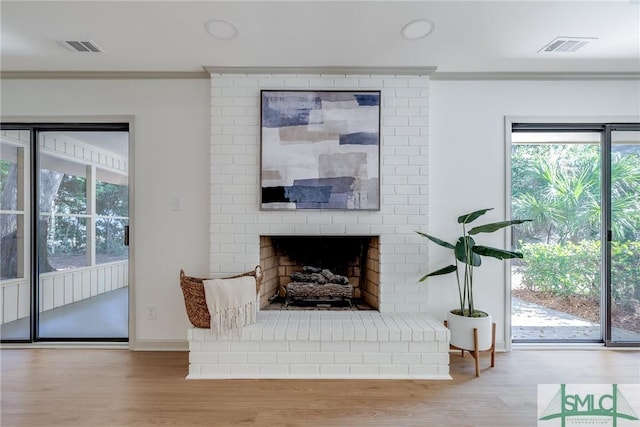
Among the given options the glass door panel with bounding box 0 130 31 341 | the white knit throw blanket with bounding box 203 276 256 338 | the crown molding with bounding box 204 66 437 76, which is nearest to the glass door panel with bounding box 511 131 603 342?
the crown molding with bounding box 204 66 437 76

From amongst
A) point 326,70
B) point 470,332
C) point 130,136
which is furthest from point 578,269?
point 130,136

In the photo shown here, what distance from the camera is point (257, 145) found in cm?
254

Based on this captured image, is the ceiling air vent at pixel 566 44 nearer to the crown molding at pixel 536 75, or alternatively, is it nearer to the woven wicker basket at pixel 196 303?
the crown molding at pixel 536 75

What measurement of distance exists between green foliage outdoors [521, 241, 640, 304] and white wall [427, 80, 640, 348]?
415 mm

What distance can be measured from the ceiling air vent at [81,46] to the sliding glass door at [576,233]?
3317 mm

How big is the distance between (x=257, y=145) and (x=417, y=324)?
1811 millimetres

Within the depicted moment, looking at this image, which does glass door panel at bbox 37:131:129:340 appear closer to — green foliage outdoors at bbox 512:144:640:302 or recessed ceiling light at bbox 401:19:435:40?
recessed ceiling light at bbox 401:19:435:40

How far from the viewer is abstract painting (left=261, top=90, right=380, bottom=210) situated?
2.53 meters

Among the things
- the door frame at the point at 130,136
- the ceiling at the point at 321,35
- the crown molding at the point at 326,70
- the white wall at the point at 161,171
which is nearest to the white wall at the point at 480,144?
the ceiling at the point at 321,35

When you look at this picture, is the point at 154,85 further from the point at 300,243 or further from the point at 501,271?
the point at 501,271

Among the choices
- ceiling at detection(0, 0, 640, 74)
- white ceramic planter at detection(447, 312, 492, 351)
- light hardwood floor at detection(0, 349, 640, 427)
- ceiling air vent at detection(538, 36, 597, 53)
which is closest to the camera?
light hardwood floor at detection(0, 349, 640, 427)

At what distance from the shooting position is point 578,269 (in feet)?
9.18

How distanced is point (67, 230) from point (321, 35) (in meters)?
2.64

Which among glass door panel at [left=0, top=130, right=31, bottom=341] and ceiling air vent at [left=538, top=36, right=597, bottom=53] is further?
glass door panel at [left=0, top=130, right=31, bottom=341]
